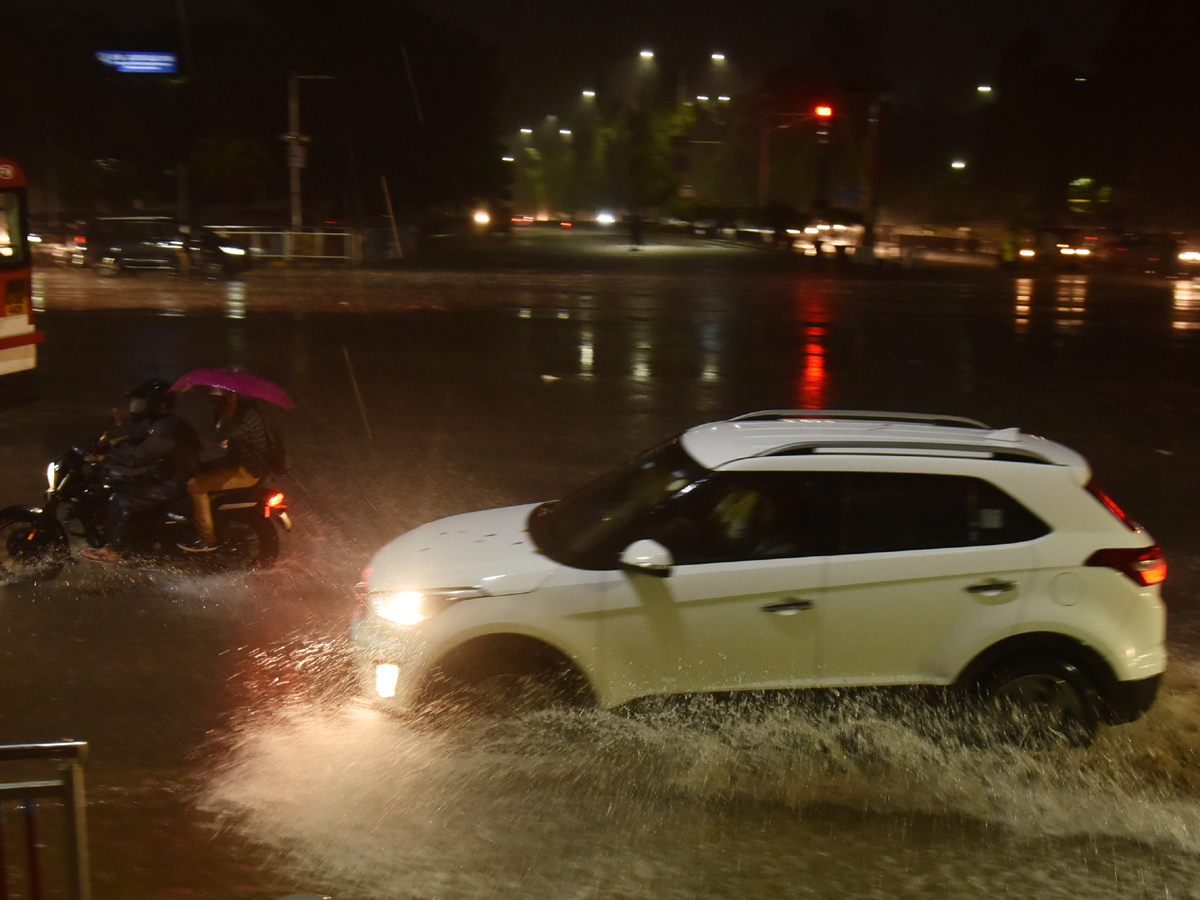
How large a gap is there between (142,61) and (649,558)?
69052mm

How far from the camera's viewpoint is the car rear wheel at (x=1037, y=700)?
5203mm

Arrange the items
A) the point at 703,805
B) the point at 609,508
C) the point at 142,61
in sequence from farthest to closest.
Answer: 1. the point at 142,61
2. the point at 609,508
3. the point at 703,805

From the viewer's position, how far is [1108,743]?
18.0 ft

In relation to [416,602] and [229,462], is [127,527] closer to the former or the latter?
[229,462]

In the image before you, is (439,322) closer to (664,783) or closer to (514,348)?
(514,348)

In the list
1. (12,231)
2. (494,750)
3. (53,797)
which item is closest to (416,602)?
(494,750)

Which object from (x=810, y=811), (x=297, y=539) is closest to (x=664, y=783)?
(x=810, y=811)

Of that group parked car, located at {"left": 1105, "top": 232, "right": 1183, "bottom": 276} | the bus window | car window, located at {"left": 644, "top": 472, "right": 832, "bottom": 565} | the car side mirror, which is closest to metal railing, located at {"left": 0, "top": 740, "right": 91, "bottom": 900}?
the car side mirror

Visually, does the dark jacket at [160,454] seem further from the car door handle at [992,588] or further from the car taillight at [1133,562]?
the car taillight at [1133,562]

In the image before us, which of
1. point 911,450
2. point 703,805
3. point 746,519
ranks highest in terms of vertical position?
point 911,450

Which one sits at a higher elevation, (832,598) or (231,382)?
(231,382)

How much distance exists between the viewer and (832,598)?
16.9ft

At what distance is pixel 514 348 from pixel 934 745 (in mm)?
15368

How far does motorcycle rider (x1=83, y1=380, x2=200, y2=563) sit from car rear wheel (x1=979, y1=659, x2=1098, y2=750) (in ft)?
15.9
